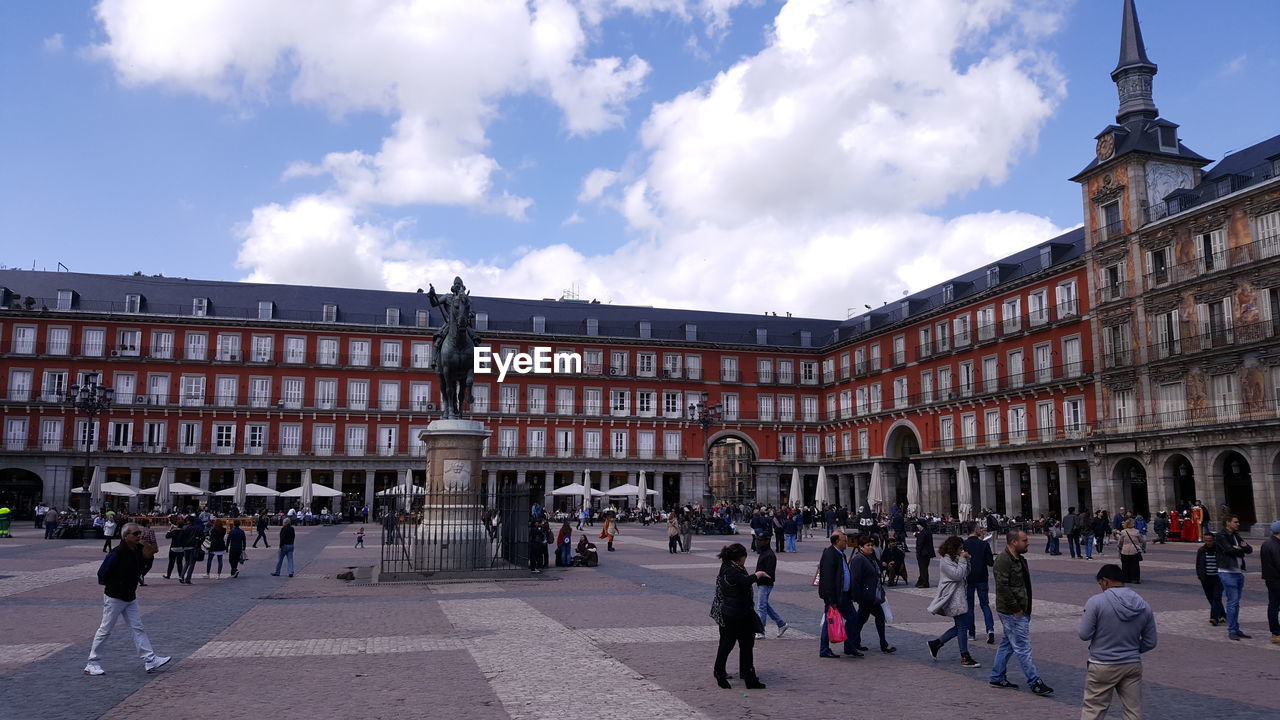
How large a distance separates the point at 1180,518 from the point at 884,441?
25.2 metres

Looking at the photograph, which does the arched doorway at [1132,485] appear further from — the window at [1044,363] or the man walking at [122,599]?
the man walking at [122,599]

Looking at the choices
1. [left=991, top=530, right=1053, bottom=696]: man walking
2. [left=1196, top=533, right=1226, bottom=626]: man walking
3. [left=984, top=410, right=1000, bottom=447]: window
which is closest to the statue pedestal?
[left=991, top=530, right=1053, bottom=696]: man walking

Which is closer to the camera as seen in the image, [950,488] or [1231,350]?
[1231,350]

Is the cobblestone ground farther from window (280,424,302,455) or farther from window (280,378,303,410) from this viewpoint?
window (280,378,303,410)

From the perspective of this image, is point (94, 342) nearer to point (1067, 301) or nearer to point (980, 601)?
point (1067, 301)

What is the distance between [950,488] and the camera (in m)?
55.4

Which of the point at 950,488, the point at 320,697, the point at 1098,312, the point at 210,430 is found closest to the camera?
the point at 320,697

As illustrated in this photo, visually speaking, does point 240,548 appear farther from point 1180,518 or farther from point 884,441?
point 884,441

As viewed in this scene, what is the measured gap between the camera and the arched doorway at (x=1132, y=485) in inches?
1662

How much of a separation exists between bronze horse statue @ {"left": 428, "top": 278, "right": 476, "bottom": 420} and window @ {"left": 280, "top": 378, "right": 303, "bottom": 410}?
43.4 metres

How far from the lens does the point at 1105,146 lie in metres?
43.6

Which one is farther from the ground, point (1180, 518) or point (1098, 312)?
point (1098, 312)

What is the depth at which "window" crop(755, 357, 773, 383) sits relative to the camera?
69750 millimetres

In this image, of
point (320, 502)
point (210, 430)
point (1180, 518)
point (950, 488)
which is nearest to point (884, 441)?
point (950, 488)
